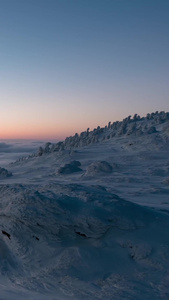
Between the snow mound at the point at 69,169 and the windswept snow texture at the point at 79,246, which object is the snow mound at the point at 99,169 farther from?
the windswept snow texture at the point at 79,246

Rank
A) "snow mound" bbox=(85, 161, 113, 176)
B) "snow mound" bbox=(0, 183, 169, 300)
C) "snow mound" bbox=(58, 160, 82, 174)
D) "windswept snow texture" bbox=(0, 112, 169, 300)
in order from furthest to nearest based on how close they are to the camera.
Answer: "snow mound" bbox=(58, 160, 82, 174)
"snow mound" bbox=(85, 161, 113, 176)
"snow mound" bbox=(0, 183, 169, 300)
"windswept snow texture" bbox=(0, 112, 169, 300)

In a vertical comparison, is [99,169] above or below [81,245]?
above

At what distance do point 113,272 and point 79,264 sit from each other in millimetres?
595

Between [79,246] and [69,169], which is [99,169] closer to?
[69,169]

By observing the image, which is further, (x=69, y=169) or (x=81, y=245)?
(x=69, y=169)

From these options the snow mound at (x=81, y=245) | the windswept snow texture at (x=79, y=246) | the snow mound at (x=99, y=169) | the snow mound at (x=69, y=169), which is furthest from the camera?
the snow mound at (x=69, y=169)

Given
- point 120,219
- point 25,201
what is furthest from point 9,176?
point 120,219

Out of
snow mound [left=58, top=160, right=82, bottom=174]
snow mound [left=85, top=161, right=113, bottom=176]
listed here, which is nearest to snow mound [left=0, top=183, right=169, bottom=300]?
snow mound [left=85, top=161, right=113, bottom=176]

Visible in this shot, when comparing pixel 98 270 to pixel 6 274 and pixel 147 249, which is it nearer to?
pixel 147 249

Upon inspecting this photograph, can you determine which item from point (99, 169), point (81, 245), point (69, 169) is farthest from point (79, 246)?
point (69, 169)

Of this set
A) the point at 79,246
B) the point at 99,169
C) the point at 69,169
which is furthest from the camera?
the point at 69,169

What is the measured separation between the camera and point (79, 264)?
486cm

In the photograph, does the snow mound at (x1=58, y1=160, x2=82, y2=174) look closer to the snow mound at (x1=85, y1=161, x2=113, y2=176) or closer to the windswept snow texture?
the snow mound at (x1=85, y1=161, x2=113, y2=176)

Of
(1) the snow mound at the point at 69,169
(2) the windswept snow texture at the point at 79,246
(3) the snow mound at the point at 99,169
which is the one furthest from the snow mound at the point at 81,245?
(1) the snow mound at the point at 69,169
